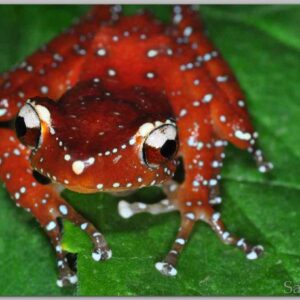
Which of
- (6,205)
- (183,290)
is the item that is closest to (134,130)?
(183,290)

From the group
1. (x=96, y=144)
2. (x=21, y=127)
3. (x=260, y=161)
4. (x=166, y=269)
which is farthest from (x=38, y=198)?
(x=260, y=161)

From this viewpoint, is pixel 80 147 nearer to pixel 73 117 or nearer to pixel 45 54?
pixel 73 117

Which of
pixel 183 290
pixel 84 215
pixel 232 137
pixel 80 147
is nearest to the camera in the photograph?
pixel 80 147

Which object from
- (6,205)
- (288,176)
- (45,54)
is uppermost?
(45,54)

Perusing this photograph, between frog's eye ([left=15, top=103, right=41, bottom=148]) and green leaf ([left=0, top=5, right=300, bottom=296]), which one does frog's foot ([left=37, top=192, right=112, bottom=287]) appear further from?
frog's eye ([left=15, top=103, right=41, bottom=148])

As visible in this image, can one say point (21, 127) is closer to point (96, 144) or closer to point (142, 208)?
point (96, 144)

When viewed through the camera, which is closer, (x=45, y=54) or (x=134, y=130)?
(x=134, y=130)

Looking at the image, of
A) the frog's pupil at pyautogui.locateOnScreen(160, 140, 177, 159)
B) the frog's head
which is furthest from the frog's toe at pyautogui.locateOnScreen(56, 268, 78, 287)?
the frog's pupil at pyautogui.locateOnScreen(160, 140, 177, 159)

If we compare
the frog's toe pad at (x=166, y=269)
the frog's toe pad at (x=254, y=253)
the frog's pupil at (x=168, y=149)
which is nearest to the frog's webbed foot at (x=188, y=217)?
the frog's toe pad at (x=254, y=253)
